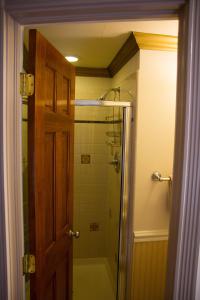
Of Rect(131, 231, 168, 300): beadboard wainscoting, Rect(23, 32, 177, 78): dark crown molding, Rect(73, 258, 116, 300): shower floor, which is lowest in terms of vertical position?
Rect(73, 258, 116, 300): shower floor

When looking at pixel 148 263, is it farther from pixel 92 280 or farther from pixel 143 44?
pixel 143 44

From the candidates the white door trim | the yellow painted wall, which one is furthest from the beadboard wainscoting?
the white door trim

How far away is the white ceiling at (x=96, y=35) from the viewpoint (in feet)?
4.93

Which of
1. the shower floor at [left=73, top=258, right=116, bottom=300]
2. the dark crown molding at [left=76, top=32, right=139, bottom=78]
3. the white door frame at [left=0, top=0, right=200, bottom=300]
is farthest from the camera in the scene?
the shower floor at [left=73, top=258, right=116, bottom=300]

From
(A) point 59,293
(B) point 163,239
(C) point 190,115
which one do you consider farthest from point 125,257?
(C) point 190,115

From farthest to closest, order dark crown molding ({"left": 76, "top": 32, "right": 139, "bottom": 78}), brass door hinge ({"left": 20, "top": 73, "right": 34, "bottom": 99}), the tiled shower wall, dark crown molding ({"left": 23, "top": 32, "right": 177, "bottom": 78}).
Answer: the tiled shower wall → dark crown molding ({"left": 76, "top": 32, "right": 139, "bottom": 78}) → dark crown molding ({"left": 23, "top": 32, "right": 177, "bottom": 78}) → brass door hinge ({"left": 20, "top": 73, "right": 34, "bottom": 99})

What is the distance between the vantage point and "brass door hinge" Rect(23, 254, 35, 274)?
0.95 m

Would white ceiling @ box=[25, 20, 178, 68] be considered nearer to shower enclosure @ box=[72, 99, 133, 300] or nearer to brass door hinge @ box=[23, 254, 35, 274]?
shower enclosure @ box=[72, 99, 133, 300]

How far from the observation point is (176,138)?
0.80 meters

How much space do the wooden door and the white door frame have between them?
12 centimetres

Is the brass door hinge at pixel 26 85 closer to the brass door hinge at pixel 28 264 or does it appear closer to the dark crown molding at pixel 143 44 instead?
the brass door hinge at pixel 28 264

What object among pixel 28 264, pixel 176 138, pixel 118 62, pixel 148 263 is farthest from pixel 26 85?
pixel 148 263

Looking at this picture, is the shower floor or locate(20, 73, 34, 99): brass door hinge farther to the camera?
the shower floor

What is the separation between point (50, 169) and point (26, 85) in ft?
1.54
